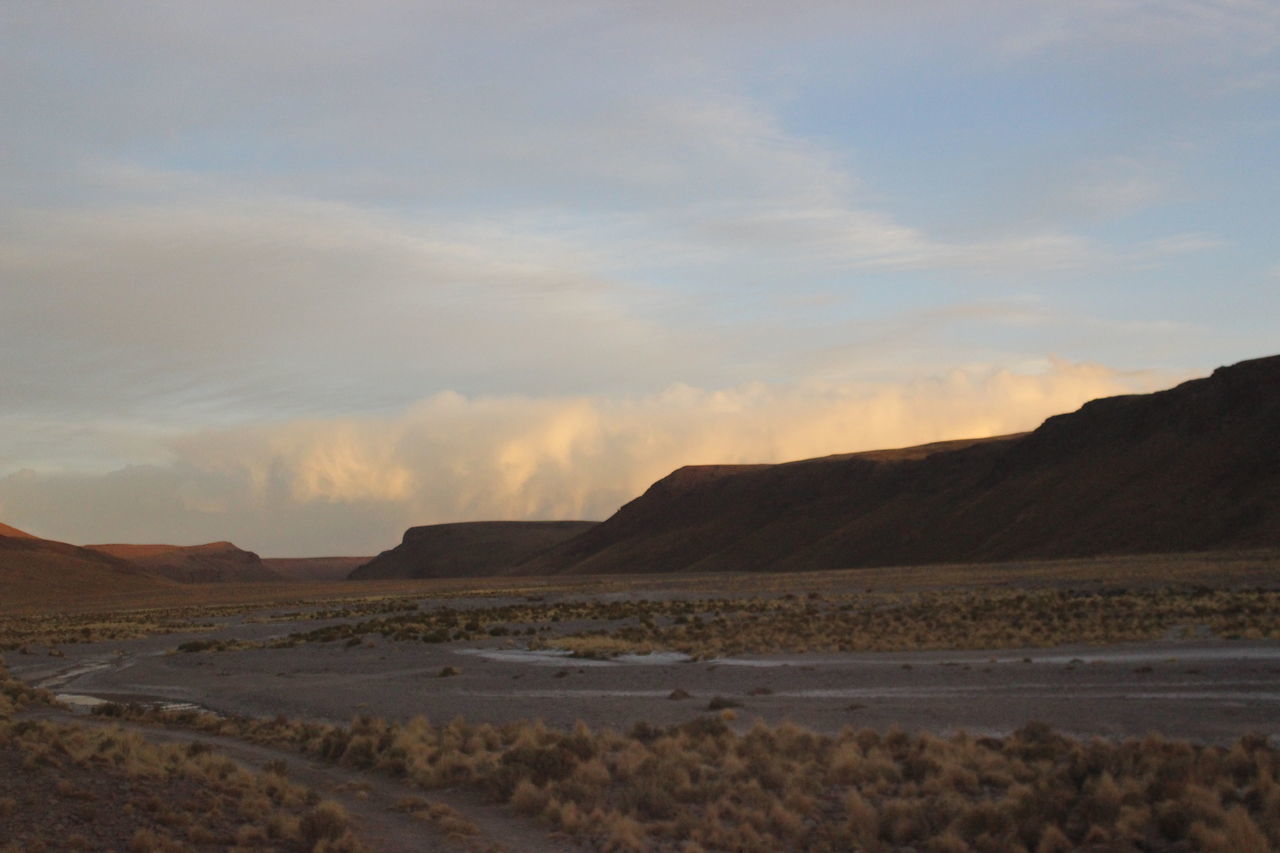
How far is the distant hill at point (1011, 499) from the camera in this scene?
89.2m

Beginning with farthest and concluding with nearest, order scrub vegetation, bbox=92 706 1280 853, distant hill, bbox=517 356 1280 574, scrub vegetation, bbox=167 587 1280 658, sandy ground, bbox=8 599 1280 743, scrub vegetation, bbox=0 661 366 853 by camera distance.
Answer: distant hill, bbox=517 356 1280 574, scrub vegetation, bbox=167 587 1280 658, sandy ground, bbox=8 599 1280 743, scrub vegetation, bbox=0 661 366 853, scrub vegetation, bbox=92 706 1280 853

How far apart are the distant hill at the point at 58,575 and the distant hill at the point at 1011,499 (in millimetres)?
53131

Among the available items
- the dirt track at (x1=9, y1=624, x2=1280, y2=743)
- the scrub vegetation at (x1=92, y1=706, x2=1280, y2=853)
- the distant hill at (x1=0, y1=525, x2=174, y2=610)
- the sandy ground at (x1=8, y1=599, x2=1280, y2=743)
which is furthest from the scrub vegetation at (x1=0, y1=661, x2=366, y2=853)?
the distant hill at (x1=0, y1=525, x2=174, y2=610)

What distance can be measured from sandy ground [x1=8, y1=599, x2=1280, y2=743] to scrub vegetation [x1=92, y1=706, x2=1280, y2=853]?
6.38 feet

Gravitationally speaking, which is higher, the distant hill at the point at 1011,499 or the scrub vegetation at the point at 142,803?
the distant hill at the point at 1011,499

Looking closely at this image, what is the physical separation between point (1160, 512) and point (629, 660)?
7284 cm

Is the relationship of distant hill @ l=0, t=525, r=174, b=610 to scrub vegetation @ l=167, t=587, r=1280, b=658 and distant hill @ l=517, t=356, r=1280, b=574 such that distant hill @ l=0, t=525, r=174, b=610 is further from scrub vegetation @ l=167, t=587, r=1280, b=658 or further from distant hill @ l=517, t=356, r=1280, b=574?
scrub vegetation @ l=167, t=587, r=1280, b=658

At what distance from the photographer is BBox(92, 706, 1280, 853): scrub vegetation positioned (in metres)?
10.6

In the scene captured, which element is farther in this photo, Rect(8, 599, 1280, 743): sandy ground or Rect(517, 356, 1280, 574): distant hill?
Rect(517, 356, 1280, 574): distant hill

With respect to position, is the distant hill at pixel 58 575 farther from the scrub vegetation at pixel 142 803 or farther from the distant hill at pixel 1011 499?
the scrub vegetation at pixel 142 803

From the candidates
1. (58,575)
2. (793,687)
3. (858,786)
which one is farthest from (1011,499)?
(58,575)

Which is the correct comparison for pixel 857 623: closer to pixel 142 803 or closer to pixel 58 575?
pixel 142 803

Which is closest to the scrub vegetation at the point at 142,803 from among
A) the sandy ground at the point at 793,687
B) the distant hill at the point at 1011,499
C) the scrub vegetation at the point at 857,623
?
the sandy ground at the point at 793,687

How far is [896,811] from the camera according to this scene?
11.6 metres
